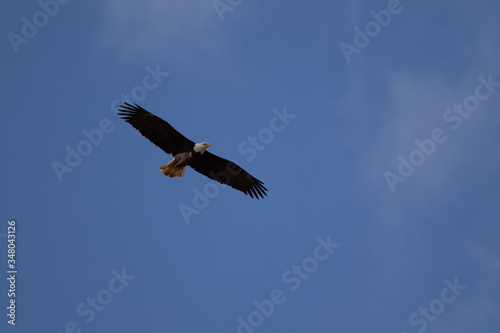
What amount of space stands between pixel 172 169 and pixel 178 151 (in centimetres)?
57

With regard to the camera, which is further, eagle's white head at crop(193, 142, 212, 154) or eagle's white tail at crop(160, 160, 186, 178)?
eagle's white tail at crop(160, 160, 186, 178)

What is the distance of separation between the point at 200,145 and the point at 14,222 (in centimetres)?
633

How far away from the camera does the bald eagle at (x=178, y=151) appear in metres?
42.2

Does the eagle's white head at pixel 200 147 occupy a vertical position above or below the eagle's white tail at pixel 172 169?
above

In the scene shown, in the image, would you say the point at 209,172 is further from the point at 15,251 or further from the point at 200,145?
the point at 15,251

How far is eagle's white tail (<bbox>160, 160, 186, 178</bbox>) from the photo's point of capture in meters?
42.6

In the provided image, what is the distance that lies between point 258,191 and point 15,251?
7.53 metres

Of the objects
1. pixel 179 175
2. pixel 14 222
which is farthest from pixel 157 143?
pixel 14 222

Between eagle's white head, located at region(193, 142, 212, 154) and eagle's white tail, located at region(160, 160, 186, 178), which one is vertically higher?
eagle's white head, located at region(193, 142, 212, 154)

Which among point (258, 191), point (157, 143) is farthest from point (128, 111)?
point (258, 191)

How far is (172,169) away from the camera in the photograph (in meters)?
42.7

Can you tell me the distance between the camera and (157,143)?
4256cm

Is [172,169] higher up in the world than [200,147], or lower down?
lower down

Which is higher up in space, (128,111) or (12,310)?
(128,111)
